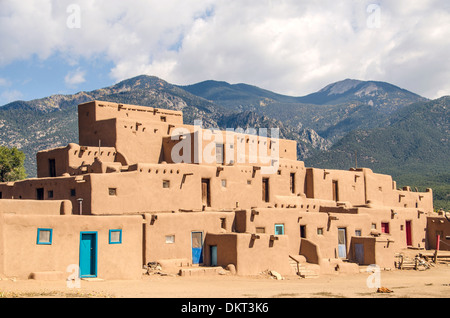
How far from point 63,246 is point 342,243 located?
728 inches

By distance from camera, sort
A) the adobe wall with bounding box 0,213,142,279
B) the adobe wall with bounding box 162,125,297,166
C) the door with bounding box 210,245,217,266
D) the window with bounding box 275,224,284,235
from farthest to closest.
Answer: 1. the adobe wall with bounding box 162,125,297,166
2. the window with bounding box 275,224,284,235
3. the door with bounding box 210,245,217,266
4. the adobe wall with bounding box 0,213,142,279

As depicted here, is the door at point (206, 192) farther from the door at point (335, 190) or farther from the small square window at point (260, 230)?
the door at point (335, 190)

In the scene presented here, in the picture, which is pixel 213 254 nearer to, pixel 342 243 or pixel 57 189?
pixel 57 189

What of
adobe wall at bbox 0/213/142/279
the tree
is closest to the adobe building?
adobe wall at bbox 0/213/142/279

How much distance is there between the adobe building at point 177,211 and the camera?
23.7 metres

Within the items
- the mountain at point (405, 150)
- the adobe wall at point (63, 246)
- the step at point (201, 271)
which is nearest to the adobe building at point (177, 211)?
the adobe wall at point (63, 246)

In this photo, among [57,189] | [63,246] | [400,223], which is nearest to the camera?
[63,246]

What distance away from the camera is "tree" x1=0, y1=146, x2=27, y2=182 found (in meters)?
51.3

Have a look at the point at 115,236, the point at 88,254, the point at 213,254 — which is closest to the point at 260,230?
the point at 213,254

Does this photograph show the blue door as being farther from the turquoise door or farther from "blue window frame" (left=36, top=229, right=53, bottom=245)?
the turquoise door

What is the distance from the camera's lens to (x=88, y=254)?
23859 mm

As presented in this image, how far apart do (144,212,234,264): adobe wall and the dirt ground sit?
212cm

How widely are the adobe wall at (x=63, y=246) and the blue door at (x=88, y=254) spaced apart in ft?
0.56
